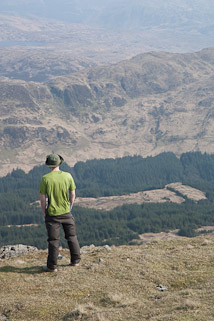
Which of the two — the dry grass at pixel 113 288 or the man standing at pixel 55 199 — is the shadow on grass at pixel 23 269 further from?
the man standing at pixel 55 199

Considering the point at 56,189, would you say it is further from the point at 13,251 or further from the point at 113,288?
the point at 13,251

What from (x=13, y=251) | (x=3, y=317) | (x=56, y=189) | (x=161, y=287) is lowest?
(x=13, y=251)

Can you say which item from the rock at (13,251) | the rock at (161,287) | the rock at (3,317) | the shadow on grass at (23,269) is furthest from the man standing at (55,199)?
the rock at (13,251)

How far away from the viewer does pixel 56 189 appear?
23156 millimetres

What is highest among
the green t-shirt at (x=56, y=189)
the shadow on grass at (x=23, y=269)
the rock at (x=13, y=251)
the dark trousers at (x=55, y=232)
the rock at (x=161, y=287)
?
the green t-shirt at (x=56, y=189)

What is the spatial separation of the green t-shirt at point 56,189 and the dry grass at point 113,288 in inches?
169

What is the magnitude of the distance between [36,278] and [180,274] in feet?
29.9

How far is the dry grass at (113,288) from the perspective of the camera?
1736cm

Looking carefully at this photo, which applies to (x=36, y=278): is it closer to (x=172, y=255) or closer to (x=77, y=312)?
(x=77, y=312)

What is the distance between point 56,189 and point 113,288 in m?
6.91

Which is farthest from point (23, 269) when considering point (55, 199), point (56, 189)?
point (56, 189)

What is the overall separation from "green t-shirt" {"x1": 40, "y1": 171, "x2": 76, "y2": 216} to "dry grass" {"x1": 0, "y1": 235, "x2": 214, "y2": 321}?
4.29 meters

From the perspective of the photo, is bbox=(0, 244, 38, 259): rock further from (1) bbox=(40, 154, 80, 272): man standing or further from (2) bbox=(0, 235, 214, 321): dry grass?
(1) bbox=(40, 154, 80, 272): man standing

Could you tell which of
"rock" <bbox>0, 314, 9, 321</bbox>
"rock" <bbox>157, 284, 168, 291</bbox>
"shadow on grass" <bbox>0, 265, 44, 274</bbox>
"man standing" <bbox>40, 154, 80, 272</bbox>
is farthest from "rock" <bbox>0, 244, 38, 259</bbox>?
"rock" <bbox>157, 284, 168, 291</bbox>
